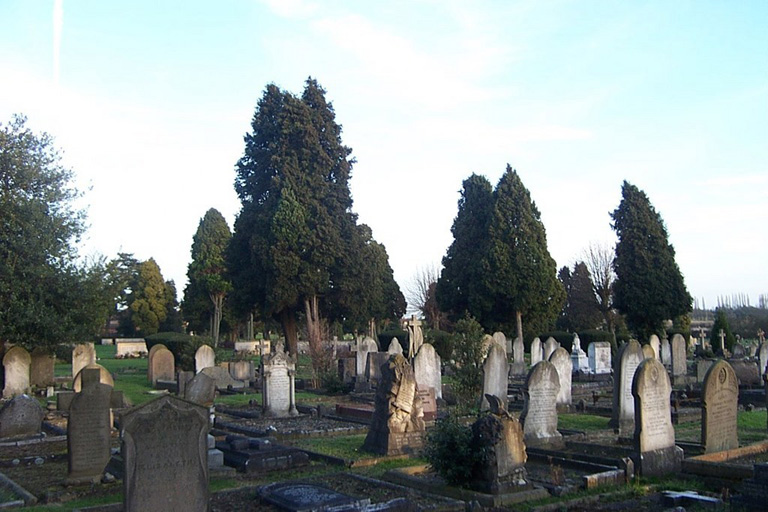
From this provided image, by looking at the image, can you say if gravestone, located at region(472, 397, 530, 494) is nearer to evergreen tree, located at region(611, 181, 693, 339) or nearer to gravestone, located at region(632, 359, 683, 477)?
gravestone, located at region(632, 359, 683, 477)

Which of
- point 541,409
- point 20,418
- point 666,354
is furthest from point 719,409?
point 666,354

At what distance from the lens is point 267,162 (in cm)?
3712

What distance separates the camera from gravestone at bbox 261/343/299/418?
17.2m

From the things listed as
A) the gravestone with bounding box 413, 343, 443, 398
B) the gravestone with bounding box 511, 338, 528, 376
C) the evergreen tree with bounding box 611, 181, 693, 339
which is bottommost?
the gravestone with bounding box 511, 338, 528, 376

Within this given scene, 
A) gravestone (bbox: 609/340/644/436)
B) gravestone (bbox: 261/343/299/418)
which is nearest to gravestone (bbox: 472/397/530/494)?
gravestone (bbox: 609/340/644/436)

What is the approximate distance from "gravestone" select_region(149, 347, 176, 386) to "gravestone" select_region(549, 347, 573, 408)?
16.4 metres

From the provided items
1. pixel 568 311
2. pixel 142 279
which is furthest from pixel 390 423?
pixel 142 279

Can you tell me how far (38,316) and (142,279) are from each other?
45.8 meters

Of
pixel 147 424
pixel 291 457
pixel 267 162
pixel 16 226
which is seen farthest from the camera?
pixel 267 162

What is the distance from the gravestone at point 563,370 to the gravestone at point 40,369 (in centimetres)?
1896

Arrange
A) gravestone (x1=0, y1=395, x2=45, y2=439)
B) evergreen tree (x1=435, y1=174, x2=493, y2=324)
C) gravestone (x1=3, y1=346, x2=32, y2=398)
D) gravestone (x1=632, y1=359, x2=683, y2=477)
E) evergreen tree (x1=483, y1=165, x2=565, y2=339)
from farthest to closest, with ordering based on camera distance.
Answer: evergreen tree (x1=435, y1=174, x2=493, y2=324) → evergreen tree (x1=483, y1=165, x2=565, y2=339) → gravestone (x1=3, y1=346, x2=32, y2=398) → gravestone (x1=0, y1=395, x2=45, y2=439) → gravestone (x1=632, y1=359, x2=683, y2=477)

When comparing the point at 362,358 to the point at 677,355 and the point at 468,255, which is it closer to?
the point at 677,355

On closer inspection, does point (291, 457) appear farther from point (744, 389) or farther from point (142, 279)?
point (142, 279)

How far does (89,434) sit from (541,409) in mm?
7643
